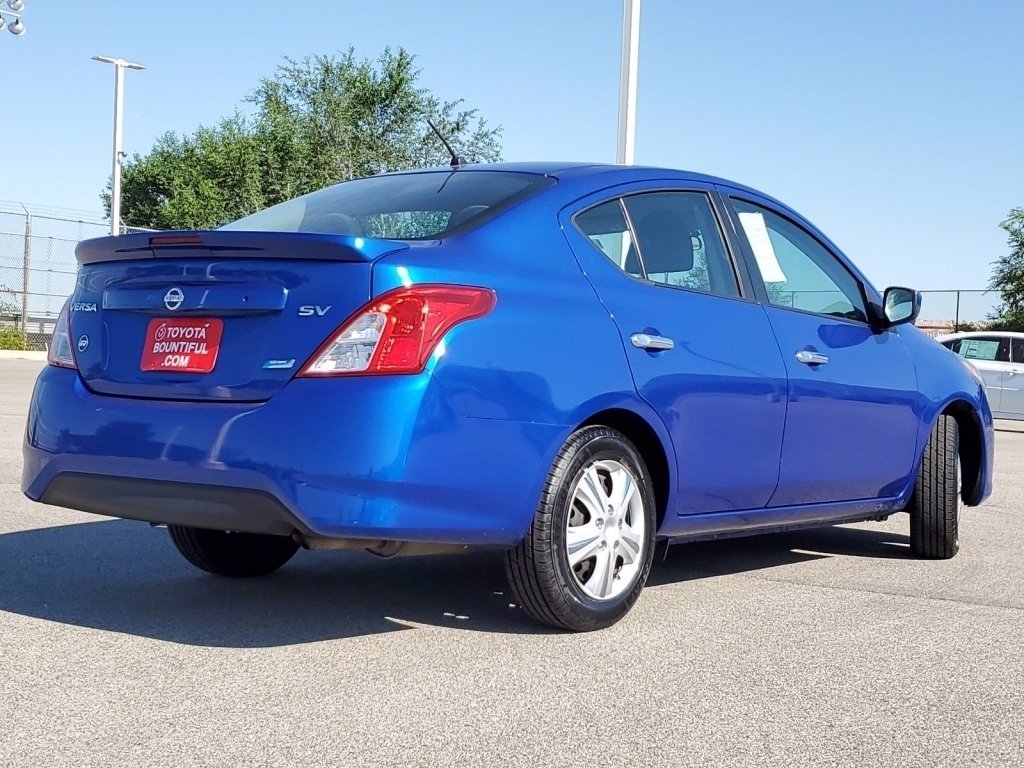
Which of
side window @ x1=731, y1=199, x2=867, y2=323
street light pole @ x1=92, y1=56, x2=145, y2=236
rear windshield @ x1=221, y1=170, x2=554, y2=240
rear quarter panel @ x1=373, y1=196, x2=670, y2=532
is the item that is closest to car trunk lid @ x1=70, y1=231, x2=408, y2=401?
rear quarter panel @ x1=373, y1=196, x2=670, y2=532

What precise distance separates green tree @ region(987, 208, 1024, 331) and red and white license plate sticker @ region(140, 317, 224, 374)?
33.0 metres

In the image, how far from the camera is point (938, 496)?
21.0ft

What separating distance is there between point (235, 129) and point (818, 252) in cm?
6383

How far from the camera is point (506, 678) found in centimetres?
388

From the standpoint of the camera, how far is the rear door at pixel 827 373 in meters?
5.44

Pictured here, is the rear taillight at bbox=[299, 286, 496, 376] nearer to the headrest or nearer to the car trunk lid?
the car trunk lid

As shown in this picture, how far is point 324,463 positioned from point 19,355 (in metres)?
24.6

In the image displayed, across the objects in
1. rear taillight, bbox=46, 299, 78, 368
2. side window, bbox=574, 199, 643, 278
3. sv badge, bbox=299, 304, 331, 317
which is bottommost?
rear taillight, bbox=46, 299, 78, 368

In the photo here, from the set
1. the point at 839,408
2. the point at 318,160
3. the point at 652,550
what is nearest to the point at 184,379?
the point at 652,550

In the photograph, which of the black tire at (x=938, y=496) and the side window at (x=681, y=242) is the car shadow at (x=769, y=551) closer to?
the black tire at (x=938, y=496)

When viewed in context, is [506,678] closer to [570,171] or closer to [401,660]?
[401,660]

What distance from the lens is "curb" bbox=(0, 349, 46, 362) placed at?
1038 inches

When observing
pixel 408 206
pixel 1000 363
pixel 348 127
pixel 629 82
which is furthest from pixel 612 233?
pixel 348 127

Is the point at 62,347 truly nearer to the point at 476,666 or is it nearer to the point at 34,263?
the point at 476,666
